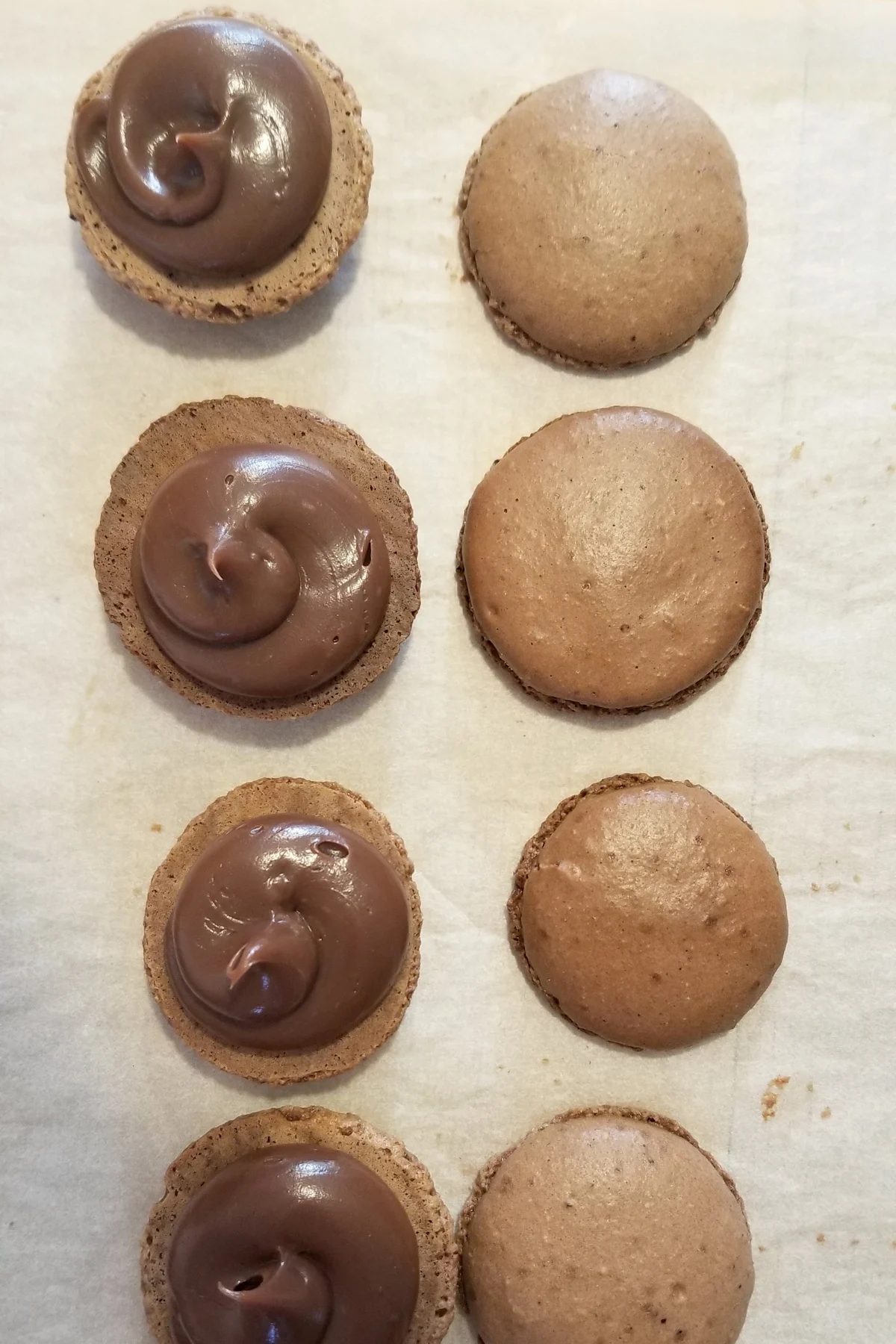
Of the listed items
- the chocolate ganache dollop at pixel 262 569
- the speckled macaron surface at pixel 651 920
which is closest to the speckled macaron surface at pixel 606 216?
the chocolate ganache dollop at pixel 262 569

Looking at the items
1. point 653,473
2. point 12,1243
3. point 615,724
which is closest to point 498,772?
point 615,724

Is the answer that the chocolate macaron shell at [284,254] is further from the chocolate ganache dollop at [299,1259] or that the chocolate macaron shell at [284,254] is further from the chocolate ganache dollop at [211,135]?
the chocolate ganache dollop at [299,1259]

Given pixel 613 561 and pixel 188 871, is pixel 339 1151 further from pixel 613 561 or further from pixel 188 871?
pixel 613 561

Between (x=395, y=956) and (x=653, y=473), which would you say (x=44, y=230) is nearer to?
(x=653, y=473)

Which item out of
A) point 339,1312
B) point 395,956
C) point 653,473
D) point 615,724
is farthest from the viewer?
point 615,724

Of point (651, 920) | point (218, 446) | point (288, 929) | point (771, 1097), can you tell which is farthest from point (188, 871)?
point (771, 1097)

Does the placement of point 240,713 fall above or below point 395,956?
above

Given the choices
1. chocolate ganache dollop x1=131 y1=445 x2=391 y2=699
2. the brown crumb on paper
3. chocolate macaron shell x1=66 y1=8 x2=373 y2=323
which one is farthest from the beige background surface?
chocolate ganache dollop x1=131 y1=445 x2=391 y2=699
